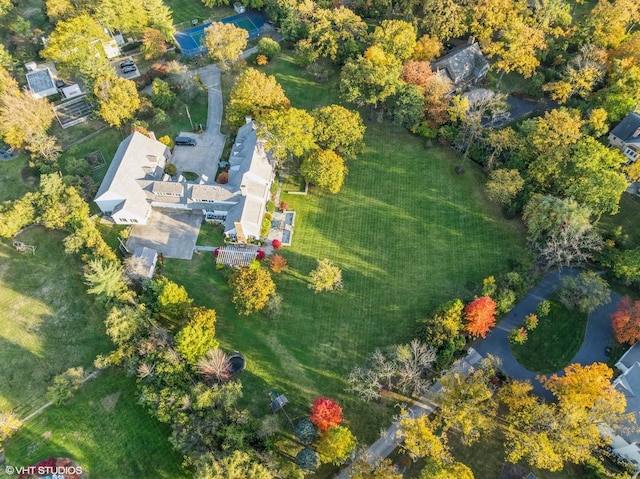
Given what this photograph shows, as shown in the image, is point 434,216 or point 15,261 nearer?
point 15,261

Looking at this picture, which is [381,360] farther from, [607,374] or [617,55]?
[617,55]

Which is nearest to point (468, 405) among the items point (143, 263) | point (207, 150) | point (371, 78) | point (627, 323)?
point (627, 323)

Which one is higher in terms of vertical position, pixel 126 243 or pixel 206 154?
pixel 206 154

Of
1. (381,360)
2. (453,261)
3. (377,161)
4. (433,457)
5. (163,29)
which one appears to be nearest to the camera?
(433,457)

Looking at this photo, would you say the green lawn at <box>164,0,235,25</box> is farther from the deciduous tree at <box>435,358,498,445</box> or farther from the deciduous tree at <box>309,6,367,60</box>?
the deciduous tree at <box>435,358,498,445</box>

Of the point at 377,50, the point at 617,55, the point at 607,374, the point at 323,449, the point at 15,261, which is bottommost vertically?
the point at 15,261

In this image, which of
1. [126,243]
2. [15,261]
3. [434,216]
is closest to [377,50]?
[434,216]

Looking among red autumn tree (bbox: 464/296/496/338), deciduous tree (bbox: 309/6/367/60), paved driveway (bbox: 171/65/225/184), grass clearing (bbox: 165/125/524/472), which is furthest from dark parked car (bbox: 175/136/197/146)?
red autumn tree (bbox: 464/296/496/338)

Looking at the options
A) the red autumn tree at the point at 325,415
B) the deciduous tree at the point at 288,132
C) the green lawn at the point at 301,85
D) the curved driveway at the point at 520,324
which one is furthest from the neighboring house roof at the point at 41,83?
the curved driveway at the point at 520,324
